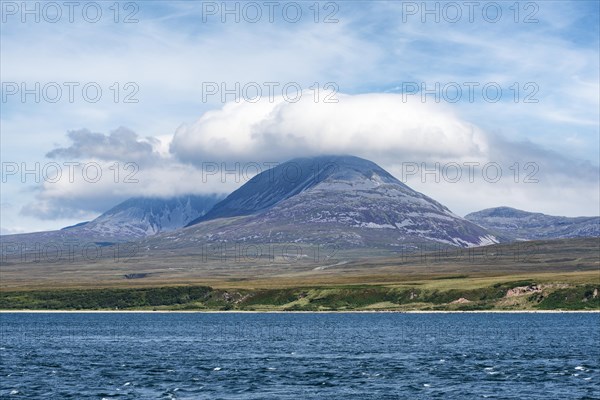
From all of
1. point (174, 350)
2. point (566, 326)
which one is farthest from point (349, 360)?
point (566, 326)

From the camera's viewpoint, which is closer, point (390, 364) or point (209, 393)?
point (209, 393)

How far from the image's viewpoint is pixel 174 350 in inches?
5148

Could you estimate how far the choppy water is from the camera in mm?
82625

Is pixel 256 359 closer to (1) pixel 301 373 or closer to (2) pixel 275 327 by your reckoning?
(1) pixel 301 373

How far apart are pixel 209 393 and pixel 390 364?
30782 mm

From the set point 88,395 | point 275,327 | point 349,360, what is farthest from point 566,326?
point 88,395

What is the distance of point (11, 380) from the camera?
92.4m

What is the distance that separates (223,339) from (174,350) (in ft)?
75.5

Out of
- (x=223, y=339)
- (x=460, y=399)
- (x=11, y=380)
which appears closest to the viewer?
(x=460, y=399)

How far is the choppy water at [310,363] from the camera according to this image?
8262 centimetres

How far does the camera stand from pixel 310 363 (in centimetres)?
10856

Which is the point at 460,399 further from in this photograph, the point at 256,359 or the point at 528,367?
the point at 256,359

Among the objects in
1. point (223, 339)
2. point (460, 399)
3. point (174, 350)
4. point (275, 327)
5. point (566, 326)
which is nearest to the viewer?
point (460, 399)

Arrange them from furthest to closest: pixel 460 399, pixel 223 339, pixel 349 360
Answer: pixel 223 339
pixel 349 360
pixel 460 399
